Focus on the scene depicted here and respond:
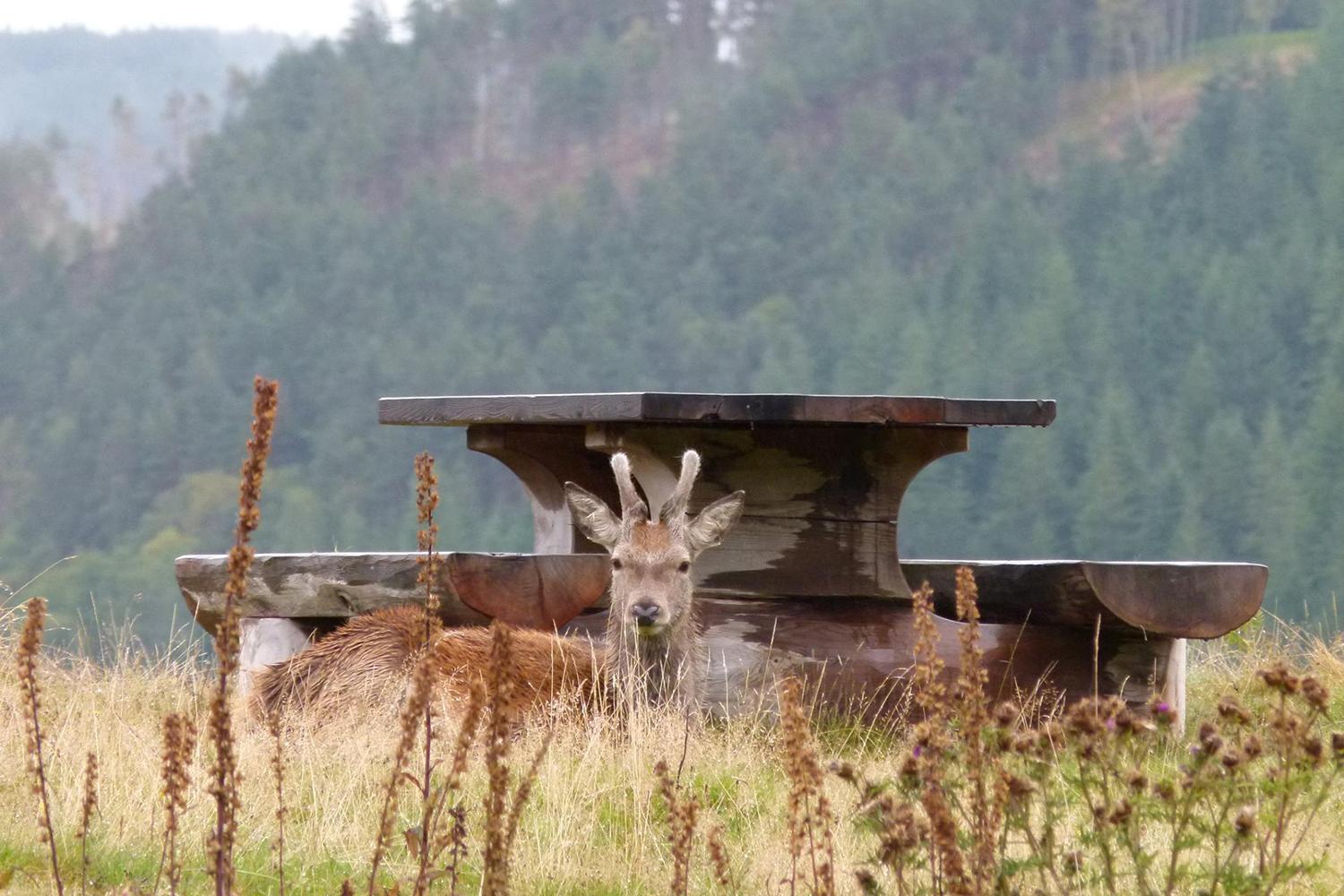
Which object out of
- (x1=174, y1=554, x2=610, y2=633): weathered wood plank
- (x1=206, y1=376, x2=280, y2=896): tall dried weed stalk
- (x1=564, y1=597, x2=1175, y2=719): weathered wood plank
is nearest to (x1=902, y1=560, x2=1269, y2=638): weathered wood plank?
(x1=564, y1=597, x2=1175, y2=719): weathered wood plank

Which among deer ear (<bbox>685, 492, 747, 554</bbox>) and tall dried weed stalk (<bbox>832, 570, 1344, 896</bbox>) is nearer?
tall dried weed stalk (<bbox>832, 570, 1344, 896</bbox>)

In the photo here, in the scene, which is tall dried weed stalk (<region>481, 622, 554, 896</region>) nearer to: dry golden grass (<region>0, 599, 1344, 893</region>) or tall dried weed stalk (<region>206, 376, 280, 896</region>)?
tall dried weed stalk (<region>206, 376, 280, 896</region>)

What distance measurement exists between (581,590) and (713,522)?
0.75m

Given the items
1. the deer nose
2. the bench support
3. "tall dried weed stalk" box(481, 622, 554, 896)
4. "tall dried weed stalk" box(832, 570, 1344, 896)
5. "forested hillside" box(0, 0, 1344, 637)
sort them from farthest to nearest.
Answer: "forested hillside" box(0, 0, 1344, 637) < the bench support < the deer nose < "tall dried weed stalk" box(832, 570, 1344, 896) < "tall dried weed stalk" box(481, 622, 554, 896)

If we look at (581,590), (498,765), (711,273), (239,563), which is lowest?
(711,273)

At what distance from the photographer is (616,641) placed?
6.59 m

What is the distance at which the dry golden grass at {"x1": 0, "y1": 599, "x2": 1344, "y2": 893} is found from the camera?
14.0 ft

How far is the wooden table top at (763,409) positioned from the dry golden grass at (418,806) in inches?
41.7

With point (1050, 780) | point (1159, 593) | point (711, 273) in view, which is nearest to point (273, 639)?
point (1159, 593)

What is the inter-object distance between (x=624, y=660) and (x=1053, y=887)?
2.67 m

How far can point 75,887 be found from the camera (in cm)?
410

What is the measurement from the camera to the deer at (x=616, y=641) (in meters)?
6.27

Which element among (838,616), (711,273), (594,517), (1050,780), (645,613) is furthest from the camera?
(711,273)

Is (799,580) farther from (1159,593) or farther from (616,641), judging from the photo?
(1159,593)
